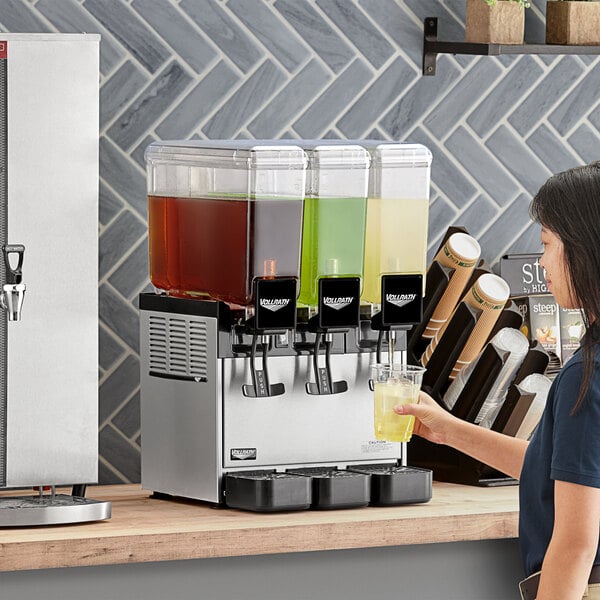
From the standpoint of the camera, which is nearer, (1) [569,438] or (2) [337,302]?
(1) [569,438]

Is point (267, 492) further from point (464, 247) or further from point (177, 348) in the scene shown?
point (464, 247)

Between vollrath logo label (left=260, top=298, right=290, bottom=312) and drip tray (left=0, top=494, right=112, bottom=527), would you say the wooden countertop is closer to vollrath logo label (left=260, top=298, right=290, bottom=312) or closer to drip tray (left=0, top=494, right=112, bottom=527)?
drip tray (left=0, top=494, right=112, bottom=527)

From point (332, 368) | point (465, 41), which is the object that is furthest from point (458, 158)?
point (332, 368)

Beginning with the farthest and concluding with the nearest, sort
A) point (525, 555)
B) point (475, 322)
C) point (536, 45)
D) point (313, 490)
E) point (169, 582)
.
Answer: point (536, 45), point (475, 322), point (313, 490), point (169, 582), point (525, 555)

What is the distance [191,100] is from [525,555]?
1348 mm

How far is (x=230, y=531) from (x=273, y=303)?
1.41 ft

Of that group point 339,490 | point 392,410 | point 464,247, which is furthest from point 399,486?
point 464,247

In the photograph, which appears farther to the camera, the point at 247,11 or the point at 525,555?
the point at 247,11

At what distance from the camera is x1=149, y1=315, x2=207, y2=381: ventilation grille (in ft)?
8.69

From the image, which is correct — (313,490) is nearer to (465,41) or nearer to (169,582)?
(169,582)

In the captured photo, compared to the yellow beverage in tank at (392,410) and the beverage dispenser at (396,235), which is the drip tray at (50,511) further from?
the beverage dispenser at (396,235)

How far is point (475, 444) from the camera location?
97.3 inches

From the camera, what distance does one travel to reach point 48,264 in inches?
99.2

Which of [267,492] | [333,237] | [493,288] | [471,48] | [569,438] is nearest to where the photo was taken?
[569,438]
